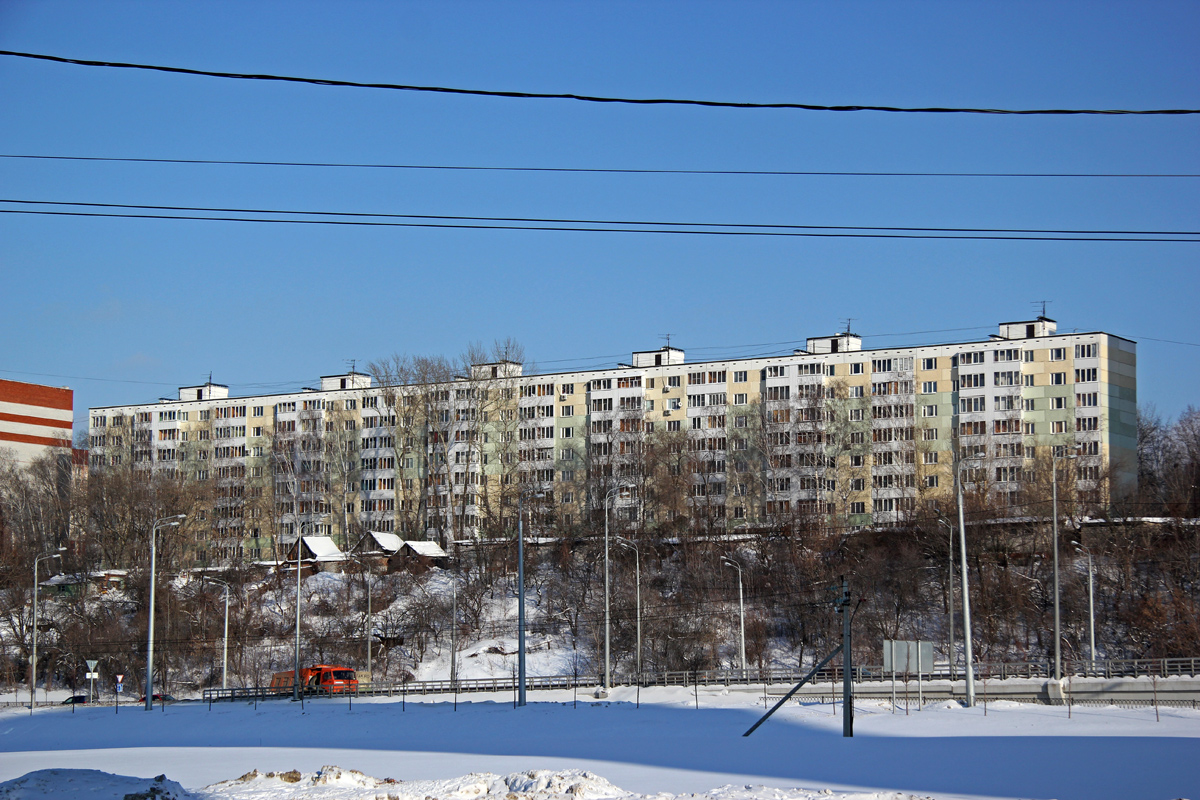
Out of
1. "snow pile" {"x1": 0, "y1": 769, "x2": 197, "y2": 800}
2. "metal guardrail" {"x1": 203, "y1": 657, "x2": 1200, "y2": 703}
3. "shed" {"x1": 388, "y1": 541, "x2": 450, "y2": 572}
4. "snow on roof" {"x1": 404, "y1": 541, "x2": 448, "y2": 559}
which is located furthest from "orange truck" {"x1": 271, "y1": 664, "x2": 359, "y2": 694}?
"snow pile" {"x1": 0, "y1": 769, "x2": 197, "y2": 800}

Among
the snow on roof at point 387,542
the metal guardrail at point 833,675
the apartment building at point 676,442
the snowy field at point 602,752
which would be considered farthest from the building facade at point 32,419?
the snowy field at point 602,752

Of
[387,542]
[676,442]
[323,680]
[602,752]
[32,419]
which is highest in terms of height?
[32,419]

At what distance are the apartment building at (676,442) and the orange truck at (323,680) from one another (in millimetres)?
32724

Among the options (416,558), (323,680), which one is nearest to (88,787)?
(323,680)

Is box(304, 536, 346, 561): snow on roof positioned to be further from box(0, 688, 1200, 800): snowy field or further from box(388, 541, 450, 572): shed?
box(0, 688, 1200, 800): snowy field

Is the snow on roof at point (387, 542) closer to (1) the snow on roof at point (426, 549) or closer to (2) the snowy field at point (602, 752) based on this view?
(1) the snow on roof at point (426, 549)

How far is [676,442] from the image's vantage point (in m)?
114

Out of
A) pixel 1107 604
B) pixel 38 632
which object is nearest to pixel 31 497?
pixel 38 632

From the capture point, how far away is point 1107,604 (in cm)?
8156

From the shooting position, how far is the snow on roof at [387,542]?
343 ft

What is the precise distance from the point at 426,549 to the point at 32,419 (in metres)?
66.4

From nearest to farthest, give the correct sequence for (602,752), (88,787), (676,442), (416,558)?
(88,787)
(602,752)
(416,558)
(676,442)

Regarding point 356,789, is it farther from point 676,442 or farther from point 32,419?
point 32,419

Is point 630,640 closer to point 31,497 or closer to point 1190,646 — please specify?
point 1190,646
